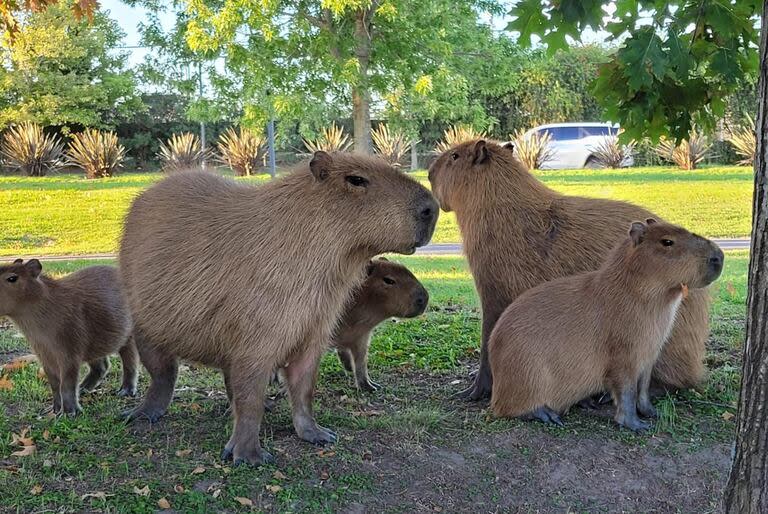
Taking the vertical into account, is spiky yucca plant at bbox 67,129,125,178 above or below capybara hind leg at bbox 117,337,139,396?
above

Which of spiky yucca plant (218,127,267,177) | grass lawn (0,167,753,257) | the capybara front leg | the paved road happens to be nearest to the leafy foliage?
the capybara front leg

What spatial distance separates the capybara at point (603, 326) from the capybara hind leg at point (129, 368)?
2202 mm

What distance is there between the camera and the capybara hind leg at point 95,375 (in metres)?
4.98

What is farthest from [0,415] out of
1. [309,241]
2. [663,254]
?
[663,254]

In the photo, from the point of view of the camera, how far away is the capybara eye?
11.4 ft

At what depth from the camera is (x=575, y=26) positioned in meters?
4.08

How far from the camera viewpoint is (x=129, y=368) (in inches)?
187

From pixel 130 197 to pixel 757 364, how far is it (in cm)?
1064

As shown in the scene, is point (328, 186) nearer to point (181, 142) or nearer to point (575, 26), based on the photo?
point (575, 26)

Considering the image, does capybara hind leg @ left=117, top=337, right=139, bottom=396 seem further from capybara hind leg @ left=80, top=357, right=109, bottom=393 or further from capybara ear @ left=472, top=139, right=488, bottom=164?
capybara ear @ left=472, top=139, right=488, bottom=164

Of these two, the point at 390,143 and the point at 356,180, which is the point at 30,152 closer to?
the point at 390,143

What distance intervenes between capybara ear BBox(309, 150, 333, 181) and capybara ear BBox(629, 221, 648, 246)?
1.44 metres

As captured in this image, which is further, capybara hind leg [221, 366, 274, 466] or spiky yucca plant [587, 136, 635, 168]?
spiky yucca plant [587, 136, 635, 168]

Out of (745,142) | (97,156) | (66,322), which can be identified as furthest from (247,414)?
(745,142)
